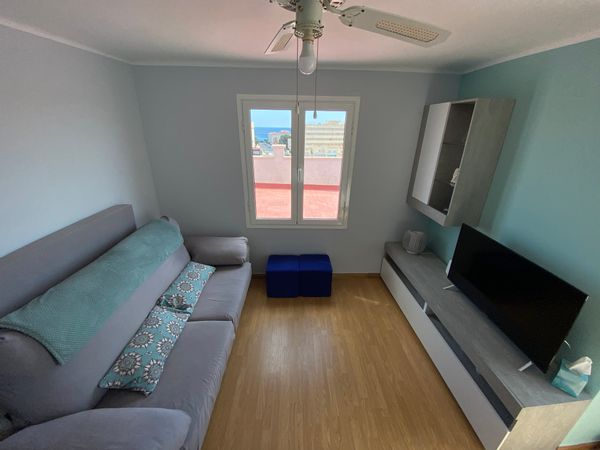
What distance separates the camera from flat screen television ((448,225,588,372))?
1309mm

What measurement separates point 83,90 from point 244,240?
1.74 metres

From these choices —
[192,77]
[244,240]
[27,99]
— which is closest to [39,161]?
[27,99]

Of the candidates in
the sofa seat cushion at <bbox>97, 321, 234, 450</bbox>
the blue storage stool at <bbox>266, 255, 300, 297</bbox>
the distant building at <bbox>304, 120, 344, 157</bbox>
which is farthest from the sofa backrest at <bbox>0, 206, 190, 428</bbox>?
the distant building at <bbox>304, 120, 344, 157</bbox>

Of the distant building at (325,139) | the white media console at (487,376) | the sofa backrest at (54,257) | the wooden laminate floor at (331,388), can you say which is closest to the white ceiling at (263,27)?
the distant building at (325,139)

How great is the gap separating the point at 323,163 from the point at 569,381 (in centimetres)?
234

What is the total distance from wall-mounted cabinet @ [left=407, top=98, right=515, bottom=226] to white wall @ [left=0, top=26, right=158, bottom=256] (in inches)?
109

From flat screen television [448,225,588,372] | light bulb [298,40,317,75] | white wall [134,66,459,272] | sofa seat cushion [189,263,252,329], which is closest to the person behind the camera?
light bulb [298,40,317,75]

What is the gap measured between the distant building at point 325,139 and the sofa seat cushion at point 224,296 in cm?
141

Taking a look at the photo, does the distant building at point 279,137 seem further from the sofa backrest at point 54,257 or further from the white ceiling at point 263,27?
the sofa backrest at point 54,257

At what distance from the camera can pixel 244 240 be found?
271cm

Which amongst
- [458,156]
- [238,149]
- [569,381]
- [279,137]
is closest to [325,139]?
[279,137]

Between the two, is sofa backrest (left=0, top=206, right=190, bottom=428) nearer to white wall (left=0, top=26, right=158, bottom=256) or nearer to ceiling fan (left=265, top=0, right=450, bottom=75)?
white wall (left=0, top=26, right=158, bottom=256)

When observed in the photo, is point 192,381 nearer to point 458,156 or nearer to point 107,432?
point 107,432

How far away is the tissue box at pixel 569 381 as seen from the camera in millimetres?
1280
